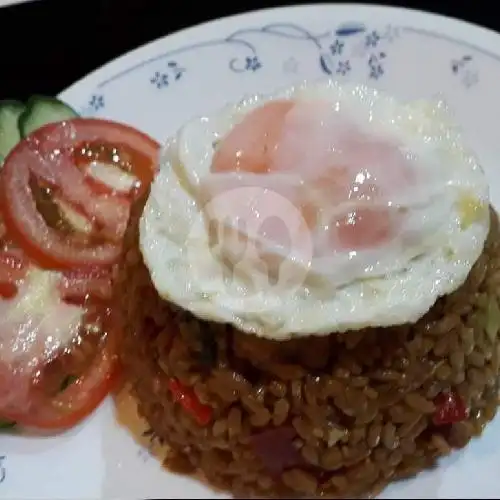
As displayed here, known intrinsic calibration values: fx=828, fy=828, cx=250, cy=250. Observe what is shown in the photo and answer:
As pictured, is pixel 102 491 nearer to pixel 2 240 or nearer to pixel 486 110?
pixel 2 240

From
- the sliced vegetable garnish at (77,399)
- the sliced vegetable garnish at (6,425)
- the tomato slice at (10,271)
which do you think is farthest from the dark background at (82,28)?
the sliced vegetable garnish at (6,425)

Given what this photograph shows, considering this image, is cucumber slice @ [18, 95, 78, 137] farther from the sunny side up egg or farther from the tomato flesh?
the sunny side up egg

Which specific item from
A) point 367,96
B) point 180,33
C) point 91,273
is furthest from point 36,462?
point 180,33

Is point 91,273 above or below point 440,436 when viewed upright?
above

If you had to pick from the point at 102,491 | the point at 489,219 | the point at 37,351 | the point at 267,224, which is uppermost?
the point at 267,224

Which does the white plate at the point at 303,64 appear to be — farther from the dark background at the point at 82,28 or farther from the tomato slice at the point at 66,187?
the dark background at the point at 82,28

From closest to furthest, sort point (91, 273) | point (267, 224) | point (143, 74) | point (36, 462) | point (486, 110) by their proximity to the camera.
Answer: point (267, 224), point (36, 462), point (91, 273), point (486, 110), point (143, 74)

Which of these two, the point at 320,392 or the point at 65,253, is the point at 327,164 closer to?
the point at 320,392
